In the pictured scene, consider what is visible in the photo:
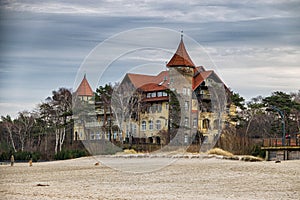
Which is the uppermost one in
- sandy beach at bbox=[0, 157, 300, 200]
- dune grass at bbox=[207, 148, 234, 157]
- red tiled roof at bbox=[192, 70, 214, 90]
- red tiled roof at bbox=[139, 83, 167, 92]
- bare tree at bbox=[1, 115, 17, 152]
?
red tiled roof at bbox=[192, 70, 214, 90]

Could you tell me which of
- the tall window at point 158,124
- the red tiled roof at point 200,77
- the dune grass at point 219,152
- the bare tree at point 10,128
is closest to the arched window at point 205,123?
the red tiled roof at point 200,77

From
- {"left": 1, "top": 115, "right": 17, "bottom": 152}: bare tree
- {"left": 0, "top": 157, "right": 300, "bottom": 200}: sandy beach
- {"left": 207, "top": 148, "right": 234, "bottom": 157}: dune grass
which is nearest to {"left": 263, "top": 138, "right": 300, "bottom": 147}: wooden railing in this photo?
{"left": 207, "top": 148, "right": 234, "bottom": 157}: dune grass

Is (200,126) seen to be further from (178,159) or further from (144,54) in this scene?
(144,54)

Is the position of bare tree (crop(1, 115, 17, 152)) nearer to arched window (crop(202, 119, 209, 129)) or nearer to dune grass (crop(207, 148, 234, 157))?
arched window (crop(202, 119, 209, 129))

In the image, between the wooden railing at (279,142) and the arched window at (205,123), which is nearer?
the wooden railing at (279,142)

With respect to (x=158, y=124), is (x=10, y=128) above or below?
below

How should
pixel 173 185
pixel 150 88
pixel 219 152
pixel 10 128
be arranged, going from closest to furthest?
pixel 173 185 → pixel 219 152 → pixel 150 88 → pixel 10 128

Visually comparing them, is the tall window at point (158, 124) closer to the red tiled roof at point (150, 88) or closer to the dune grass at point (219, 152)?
the red tiled roof at point (150, 88)

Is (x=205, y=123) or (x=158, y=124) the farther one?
(x=205, y=123)

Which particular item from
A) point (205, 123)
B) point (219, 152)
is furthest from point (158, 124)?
point (219, 152)

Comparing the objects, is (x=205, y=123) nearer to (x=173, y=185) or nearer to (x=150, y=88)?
(x=150, y=88)

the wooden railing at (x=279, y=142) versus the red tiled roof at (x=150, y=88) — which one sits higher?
the red tiled roof at (x=150, y=88)

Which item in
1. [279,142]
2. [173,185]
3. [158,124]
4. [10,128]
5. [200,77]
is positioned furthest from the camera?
[10,128]

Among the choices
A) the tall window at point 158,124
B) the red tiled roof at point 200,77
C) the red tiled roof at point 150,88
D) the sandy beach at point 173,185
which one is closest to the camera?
the sandy beach at point 173,185
